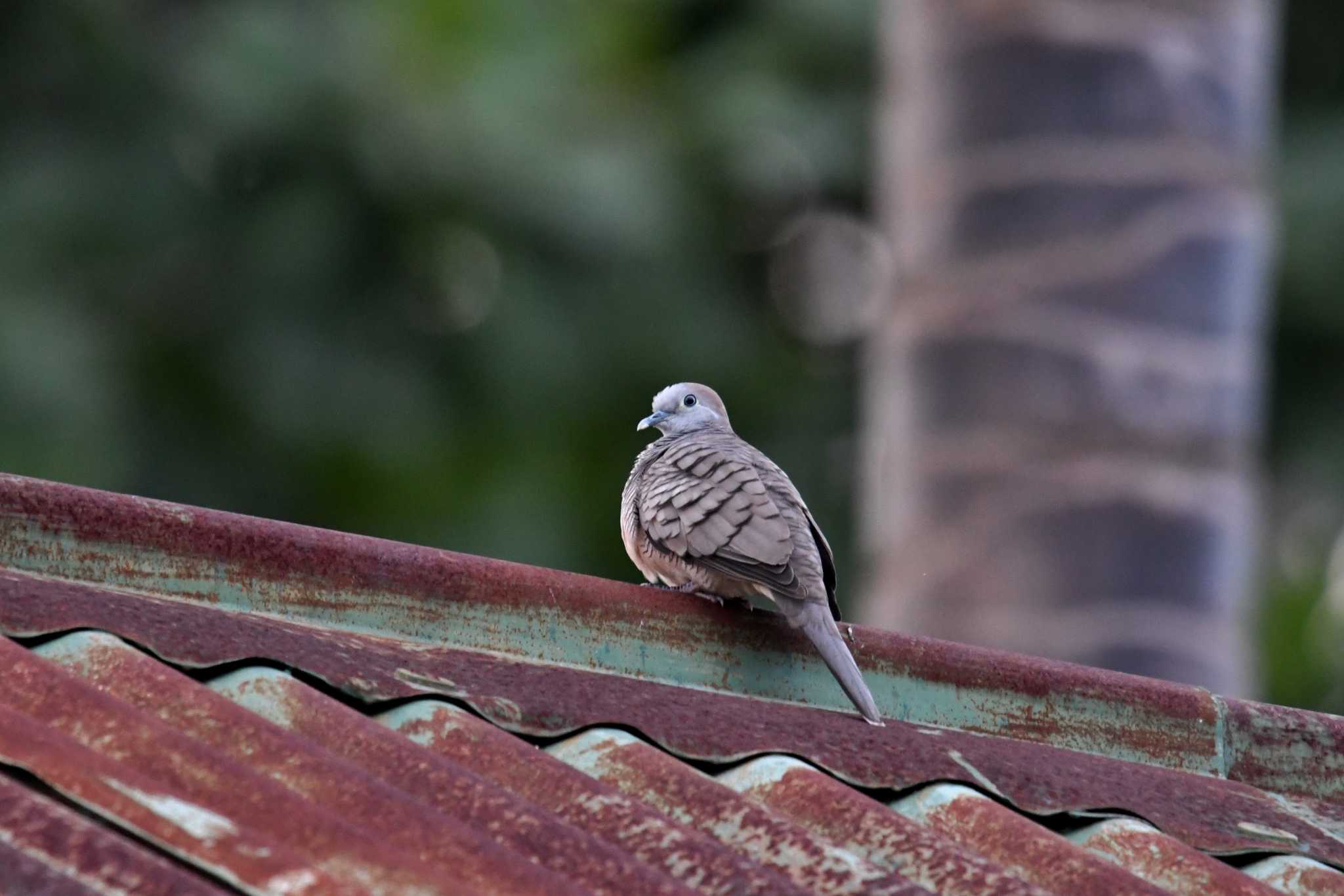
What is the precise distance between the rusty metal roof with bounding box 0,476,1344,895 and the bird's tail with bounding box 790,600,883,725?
0.06m

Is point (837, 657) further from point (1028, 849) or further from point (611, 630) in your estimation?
point (1028, 849)


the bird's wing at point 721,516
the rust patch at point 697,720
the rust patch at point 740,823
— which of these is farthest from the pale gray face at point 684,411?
the rust patch at point 740,823

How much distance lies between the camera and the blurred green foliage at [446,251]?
1519 centimetres

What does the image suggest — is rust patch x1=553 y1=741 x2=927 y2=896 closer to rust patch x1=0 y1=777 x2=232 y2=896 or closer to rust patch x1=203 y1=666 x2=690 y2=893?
rust patch x1=203 y1=666 x2=690 y2=893

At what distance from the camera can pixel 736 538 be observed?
4.36m

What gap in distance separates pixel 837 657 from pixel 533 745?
2.27 feet

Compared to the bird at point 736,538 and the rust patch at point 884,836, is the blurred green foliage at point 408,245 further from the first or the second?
the rust patch at point 884,836

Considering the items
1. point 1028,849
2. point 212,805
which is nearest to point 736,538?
point 1028,849

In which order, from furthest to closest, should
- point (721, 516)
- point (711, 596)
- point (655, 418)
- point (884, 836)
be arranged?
point (655, 418) < point (721, 516) < point (711, 596) < point (884, 836)

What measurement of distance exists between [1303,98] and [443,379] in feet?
23.9

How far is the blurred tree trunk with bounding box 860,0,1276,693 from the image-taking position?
21.0ft

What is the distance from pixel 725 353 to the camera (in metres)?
17.2

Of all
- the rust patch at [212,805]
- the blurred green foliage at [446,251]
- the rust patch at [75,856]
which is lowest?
the blurred green foliage at [446,251]

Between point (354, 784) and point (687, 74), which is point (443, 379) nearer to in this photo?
point (687, 74)
